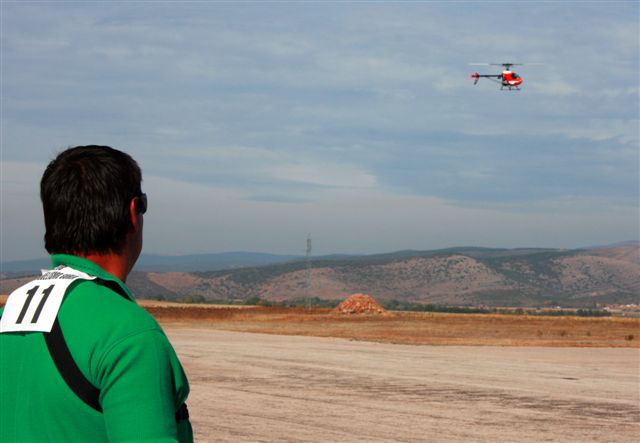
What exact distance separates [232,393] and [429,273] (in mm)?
177716

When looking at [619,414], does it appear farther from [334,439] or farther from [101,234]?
[101,234]

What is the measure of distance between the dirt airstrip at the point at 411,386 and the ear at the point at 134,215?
11.1 m

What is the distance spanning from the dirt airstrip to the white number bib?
11.2 meters

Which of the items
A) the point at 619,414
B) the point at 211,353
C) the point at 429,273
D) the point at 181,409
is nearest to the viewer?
the point at 181,409

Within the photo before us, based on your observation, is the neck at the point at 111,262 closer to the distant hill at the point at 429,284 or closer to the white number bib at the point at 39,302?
the white number bib at the point at 39,302

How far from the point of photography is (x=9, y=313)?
7.75ft

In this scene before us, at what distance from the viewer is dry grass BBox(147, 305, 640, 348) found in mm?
42656

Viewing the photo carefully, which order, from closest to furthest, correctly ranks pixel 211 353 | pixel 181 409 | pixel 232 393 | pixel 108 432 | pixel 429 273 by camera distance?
pixel 108 432
pixel 181 409
pixel 232 393
pixel 211 353
pixel 429 273

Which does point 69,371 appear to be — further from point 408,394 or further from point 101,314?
point 408,394

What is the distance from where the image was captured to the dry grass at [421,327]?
42.7 metres

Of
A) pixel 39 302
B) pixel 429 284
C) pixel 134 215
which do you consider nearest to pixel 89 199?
pixel 134 215

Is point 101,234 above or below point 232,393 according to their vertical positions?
above

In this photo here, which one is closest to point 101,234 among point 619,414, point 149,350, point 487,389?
point 149,350

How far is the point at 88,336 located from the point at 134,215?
0.43m
